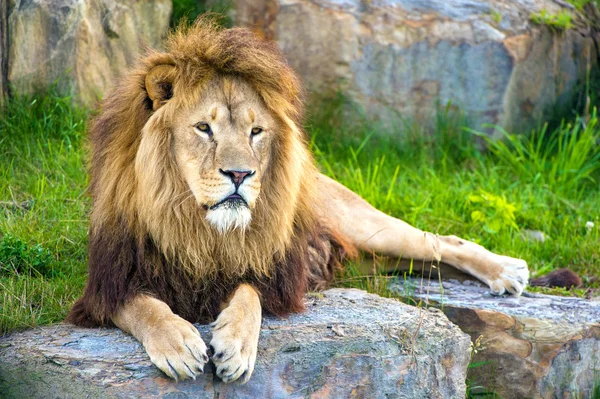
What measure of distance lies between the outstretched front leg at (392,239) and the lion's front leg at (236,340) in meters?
1.39

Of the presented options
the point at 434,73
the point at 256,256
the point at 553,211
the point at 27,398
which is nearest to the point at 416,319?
the point at 256,256

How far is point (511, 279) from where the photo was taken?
449cm

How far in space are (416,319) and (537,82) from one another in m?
3.48

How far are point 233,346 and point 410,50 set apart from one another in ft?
12.6

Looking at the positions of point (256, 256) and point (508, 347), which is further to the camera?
point (508, 347)

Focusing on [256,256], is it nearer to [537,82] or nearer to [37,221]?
[37,221]

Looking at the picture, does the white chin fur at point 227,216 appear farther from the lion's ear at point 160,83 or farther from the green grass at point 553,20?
the green grass at point 553,20

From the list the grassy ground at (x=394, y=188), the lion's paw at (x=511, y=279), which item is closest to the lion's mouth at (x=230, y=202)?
the grassy ground at (x=394, y=188)

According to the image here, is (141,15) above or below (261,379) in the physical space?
above

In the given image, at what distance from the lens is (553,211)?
607cm

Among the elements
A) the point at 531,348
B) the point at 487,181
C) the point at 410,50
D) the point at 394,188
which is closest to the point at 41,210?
the point at 394,188

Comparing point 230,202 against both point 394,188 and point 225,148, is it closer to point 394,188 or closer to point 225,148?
point 225,148

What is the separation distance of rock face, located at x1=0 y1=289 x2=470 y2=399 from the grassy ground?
420 mm

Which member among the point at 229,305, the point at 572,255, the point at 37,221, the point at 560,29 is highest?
the point at 560,29
